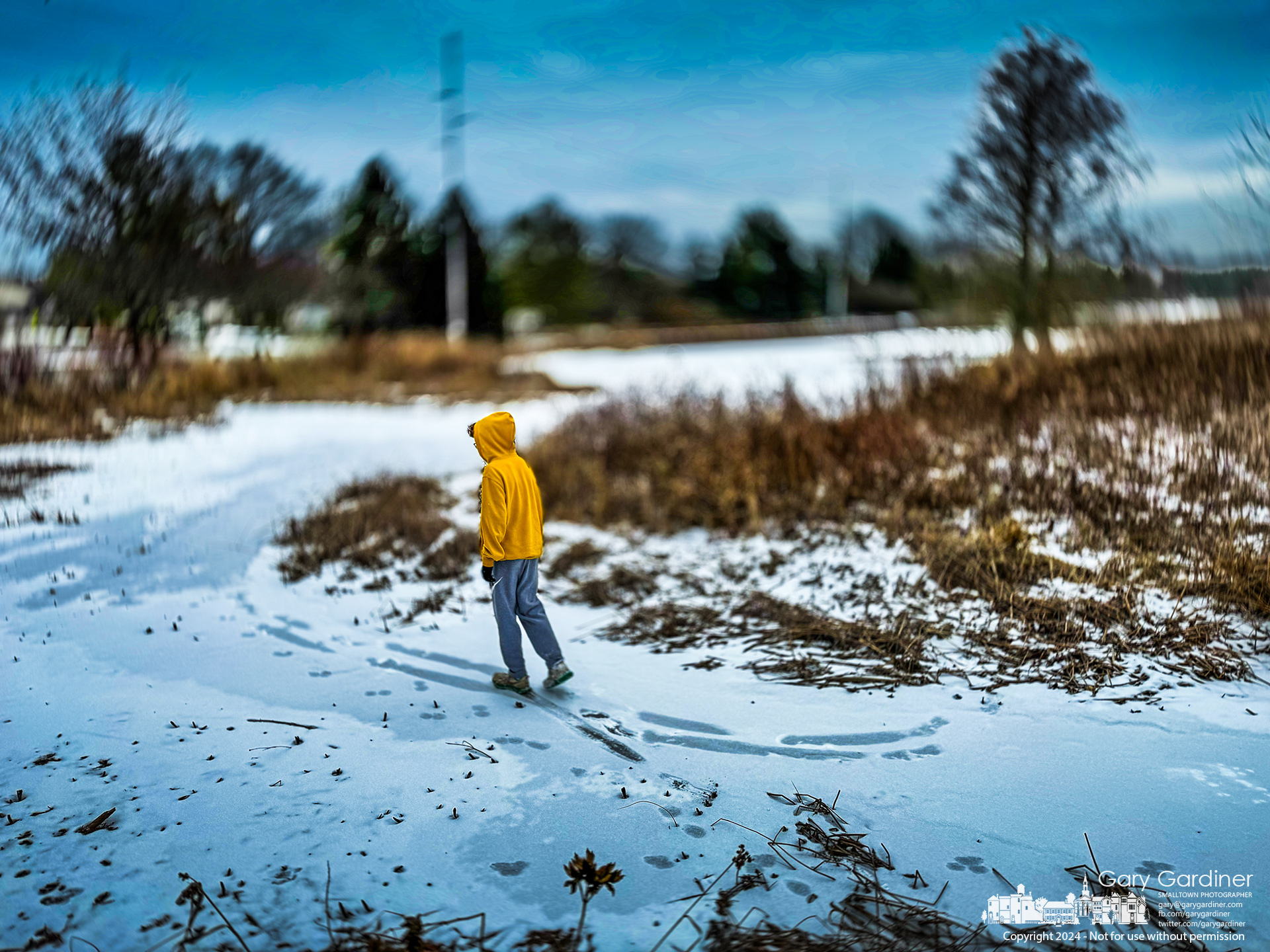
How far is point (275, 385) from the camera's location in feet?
48.7

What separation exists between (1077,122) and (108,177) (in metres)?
10.4

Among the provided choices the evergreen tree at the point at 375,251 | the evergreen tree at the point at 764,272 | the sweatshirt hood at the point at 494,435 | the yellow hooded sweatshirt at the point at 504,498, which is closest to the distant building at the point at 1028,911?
the yellow hooded sweatshirt at the point at 504,498

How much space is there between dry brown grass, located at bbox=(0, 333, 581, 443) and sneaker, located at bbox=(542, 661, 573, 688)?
5.64 metres

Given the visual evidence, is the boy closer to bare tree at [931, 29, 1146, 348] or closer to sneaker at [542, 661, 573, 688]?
sneaker at [542, 661, 573, 688]

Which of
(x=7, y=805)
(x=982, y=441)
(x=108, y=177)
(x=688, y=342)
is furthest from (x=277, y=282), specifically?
(x=688, y=342)

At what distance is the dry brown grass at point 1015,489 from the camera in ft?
17.2

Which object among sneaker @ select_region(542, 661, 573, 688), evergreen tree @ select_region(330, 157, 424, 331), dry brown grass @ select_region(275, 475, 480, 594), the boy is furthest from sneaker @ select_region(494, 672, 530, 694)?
evergreen tree @ select_region(330, 157, 424, 331)

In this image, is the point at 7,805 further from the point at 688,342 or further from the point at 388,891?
the point at 688,342

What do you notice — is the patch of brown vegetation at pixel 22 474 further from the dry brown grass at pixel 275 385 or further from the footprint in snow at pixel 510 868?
the footprint in snow at pixel 510 868

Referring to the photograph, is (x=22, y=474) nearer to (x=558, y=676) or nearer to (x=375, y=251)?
(x=558, y=676)

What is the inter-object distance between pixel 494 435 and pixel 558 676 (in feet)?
4.37

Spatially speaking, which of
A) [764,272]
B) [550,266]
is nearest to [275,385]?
[550,266]

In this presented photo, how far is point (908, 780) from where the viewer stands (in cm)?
388

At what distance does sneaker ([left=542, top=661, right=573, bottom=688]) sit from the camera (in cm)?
480
